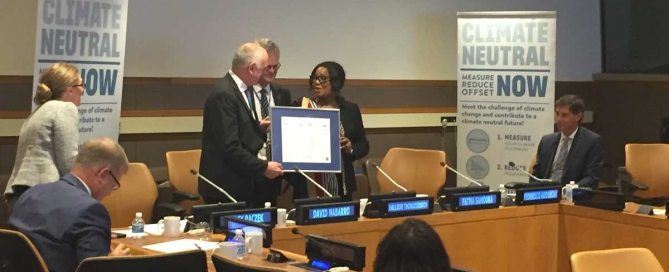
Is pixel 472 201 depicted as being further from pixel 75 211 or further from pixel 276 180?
pixel 75 211

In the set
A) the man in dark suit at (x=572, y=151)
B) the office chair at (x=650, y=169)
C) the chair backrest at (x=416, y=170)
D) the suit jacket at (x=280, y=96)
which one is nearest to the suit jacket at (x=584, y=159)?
the man in dark suit at (x=572, y=151)

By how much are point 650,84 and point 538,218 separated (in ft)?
13.3

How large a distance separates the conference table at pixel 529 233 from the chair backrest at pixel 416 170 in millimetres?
1497

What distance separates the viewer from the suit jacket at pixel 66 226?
130 inches

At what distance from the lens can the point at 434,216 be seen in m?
5.03

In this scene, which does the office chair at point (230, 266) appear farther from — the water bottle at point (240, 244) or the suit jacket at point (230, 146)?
the suit jacket at point (230, 146)

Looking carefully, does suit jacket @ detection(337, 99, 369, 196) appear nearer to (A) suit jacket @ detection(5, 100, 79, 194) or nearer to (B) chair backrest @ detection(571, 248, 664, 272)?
(A) suit jacket @ detection(5, 100, 79, 194)

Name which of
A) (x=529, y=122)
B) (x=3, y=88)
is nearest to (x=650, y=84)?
(x=529, y=122)

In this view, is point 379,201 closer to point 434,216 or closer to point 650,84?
point 434,216

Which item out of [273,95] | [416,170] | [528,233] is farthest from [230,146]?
[416,170]

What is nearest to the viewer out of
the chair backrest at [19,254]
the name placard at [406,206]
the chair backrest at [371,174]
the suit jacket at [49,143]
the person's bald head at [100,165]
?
the chair backrest at [19,254]

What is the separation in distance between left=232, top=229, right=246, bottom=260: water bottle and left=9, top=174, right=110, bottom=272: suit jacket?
0.65m

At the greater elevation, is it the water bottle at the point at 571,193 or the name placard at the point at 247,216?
the water bottle at the point at 571,193

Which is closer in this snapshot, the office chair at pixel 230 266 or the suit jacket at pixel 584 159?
the office chair at pixel 230 266
